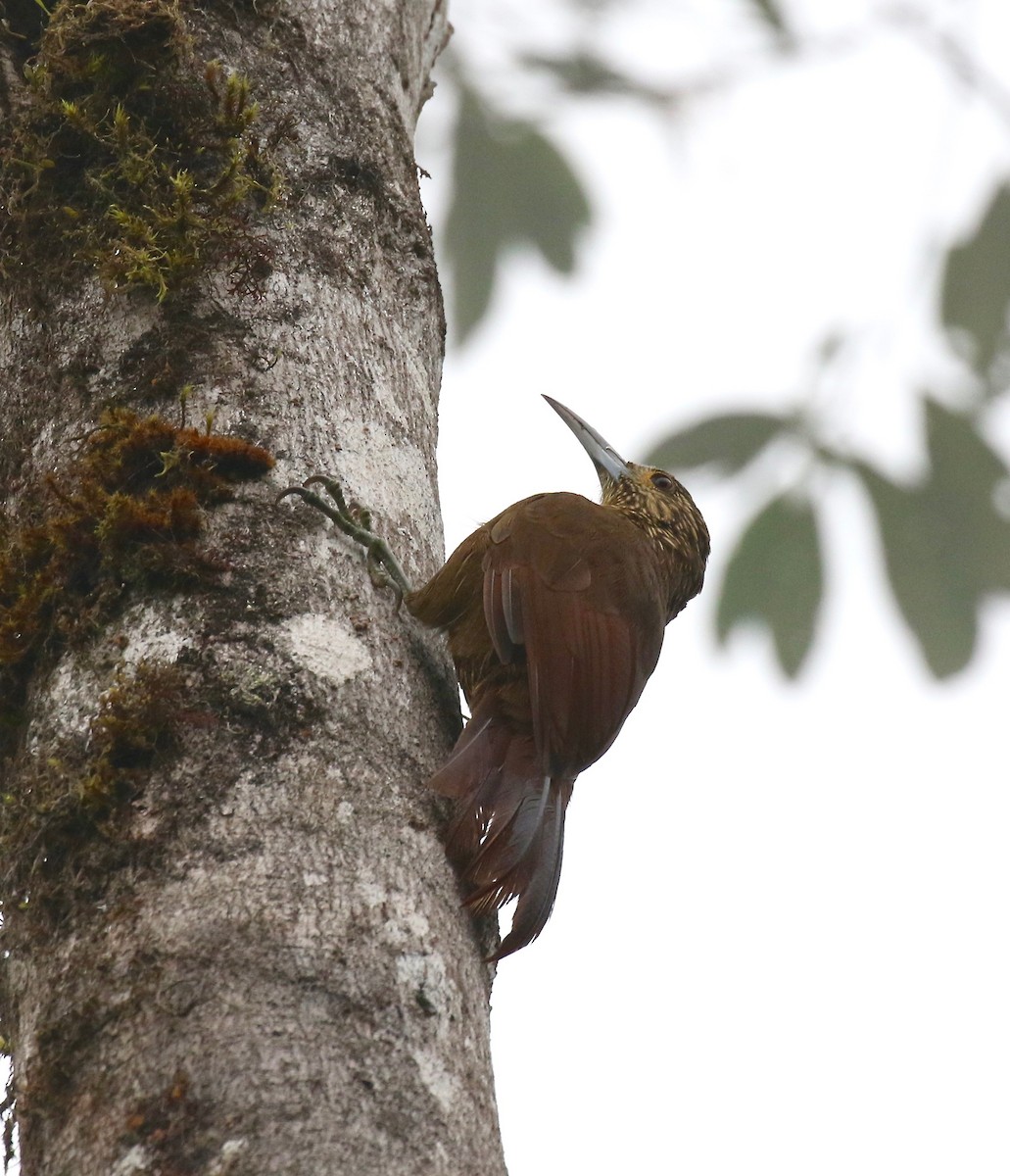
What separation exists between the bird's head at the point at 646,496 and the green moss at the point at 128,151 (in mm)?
1472

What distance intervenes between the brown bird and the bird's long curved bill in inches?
22.3

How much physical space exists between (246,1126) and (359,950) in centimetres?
22

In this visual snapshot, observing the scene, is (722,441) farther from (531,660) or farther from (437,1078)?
(437,1078)

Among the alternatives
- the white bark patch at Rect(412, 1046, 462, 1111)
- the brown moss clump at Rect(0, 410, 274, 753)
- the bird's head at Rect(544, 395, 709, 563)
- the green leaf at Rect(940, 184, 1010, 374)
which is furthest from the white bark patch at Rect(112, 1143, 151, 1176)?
the bird's head at Rect(544, 395, 709, 563)

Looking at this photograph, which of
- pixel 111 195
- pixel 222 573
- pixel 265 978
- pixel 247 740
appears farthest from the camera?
pixel 111 195

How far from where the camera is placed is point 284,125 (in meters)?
2.31

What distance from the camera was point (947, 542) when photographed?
1990 millimetres

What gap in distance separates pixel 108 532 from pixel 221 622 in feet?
0.72

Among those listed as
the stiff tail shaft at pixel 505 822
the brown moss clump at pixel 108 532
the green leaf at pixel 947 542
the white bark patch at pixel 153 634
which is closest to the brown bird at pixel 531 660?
the stiff tail shaft at pixel 505 822

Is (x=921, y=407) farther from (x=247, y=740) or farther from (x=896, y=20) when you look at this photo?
(x=247, y=740)

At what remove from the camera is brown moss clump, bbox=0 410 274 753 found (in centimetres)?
184

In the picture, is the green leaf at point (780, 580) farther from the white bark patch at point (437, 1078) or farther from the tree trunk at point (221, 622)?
the white bark patch at point (437, 1078)

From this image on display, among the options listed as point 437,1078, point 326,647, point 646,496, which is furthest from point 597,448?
point 437,1078

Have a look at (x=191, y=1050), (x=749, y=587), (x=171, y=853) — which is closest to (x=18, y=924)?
(x=171, y=853)
